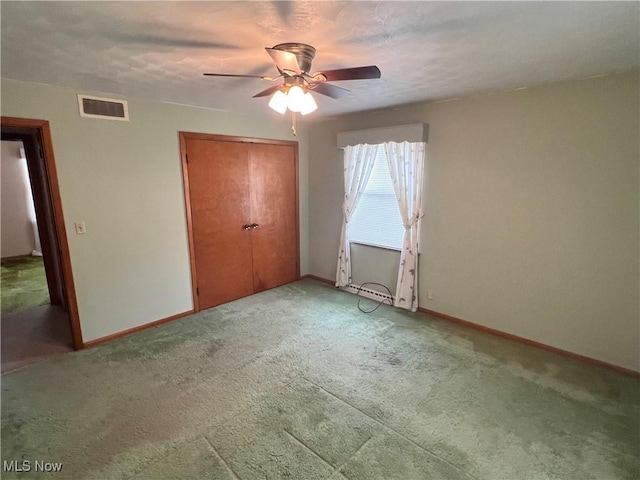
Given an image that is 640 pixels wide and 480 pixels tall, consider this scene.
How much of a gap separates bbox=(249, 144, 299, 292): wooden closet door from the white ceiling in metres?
1.55

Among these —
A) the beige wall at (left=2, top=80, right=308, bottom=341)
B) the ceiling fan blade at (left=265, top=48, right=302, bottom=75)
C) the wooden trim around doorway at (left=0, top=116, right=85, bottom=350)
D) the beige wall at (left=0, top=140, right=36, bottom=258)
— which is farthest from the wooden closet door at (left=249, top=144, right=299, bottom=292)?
the beige wall at (left=0, top=140, right=36, bottom=258)

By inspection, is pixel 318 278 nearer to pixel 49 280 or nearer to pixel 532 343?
pixel 532 343

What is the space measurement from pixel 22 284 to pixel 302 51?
5.53 m

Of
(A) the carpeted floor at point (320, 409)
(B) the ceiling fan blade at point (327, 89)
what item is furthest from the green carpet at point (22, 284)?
(B) the ceiling fan blade at point (327, 89)

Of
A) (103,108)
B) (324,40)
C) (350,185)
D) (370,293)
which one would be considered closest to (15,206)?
(103,108)

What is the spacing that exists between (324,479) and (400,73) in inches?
105

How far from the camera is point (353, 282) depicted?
443cm

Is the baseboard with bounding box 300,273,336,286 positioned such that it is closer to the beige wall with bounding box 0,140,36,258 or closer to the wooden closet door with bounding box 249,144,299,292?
the wooden closet door with bounding box 249,144,299,292

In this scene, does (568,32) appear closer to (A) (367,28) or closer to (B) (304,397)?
(A) (367,28)

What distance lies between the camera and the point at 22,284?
4797 millimetres

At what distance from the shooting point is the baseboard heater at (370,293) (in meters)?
4.05

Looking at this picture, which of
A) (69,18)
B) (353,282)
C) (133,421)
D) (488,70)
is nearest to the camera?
(69,18)

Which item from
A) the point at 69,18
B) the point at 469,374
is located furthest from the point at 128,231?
the point at 469,374

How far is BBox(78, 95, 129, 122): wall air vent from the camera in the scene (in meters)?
2.77
